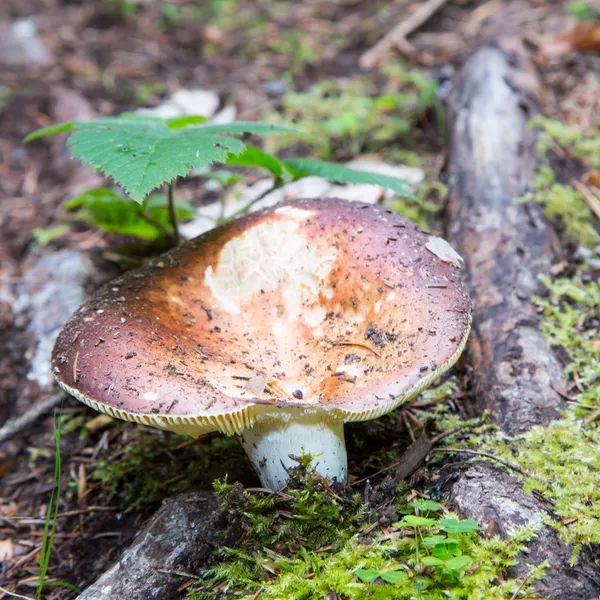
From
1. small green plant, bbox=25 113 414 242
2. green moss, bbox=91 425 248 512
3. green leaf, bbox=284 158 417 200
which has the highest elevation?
small green plant, bbox=25 113 414 242

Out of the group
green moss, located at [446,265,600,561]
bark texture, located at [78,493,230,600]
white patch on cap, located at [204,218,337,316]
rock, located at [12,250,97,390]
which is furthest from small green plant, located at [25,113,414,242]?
bark texture, located at [78,493,230,600]

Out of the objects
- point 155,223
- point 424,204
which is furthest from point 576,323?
point 155,223

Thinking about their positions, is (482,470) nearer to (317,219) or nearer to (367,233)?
(367,233)

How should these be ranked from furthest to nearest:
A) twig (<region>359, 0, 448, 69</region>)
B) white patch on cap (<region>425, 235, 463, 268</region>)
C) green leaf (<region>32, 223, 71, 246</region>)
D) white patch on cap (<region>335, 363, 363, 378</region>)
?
twig (<region>359, 0, 448, 69</region>) → green leaf (<region>32, 223, 71, 246</region>) → white patch on cap (<region>425, 235, 463, 268</region>) → white patch on cap (<region>335, 363, 363, 378</region>)

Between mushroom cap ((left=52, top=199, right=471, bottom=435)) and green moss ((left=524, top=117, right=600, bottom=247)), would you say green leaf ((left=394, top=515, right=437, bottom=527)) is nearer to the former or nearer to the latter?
mushroom cap ((left=52, top=199, right=471, bottom=435))

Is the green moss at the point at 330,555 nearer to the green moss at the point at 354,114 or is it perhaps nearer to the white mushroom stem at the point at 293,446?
the white mushroom stem at the point at 293,446

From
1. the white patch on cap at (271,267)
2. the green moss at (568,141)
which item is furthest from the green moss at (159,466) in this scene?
the green moss at (568,141)
